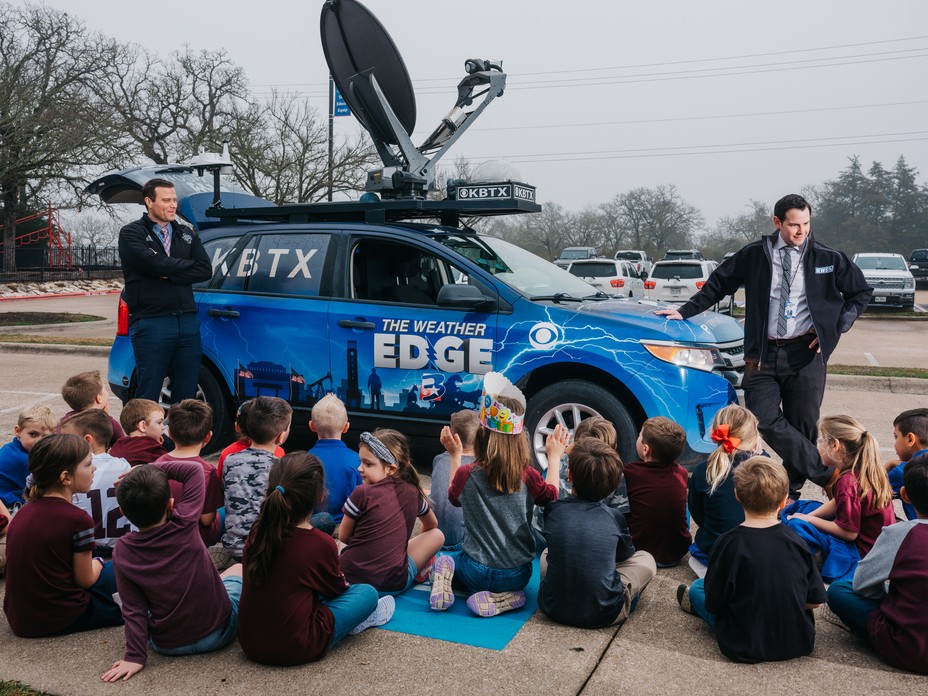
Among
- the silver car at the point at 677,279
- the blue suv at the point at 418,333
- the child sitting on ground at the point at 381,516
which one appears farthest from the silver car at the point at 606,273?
the child sitting on ground at the point at 381,516

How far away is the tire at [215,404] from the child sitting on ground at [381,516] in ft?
9.39

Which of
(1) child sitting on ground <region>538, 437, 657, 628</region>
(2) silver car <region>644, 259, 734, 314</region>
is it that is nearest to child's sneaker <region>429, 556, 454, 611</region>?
(1) child sitting on ground <region>538, 437, 657, 628</region>

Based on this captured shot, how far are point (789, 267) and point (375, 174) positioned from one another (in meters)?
3.29

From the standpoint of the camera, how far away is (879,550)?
3.29 metres

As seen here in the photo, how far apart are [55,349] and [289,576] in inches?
473

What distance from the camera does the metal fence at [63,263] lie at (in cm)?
3250

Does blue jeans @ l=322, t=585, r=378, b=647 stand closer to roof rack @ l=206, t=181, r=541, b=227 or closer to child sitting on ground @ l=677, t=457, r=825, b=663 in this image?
child sitting on ground @ l=677, t=457, r=825, b=663

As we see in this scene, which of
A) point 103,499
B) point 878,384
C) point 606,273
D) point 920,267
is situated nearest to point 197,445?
point 103,499

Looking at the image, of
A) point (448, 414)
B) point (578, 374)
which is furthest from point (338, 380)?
point (578, 374)

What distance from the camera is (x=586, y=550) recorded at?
138 inches

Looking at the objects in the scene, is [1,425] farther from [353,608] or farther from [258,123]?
[258,123]

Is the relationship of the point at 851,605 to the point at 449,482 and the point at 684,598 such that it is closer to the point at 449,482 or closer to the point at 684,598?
the point at 684,598

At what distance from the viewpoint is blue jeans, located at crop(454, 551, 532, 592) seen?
3748mm

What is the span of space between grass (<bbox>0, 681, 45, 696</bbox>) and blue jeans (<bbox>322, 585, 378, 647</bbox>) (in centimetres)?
107
